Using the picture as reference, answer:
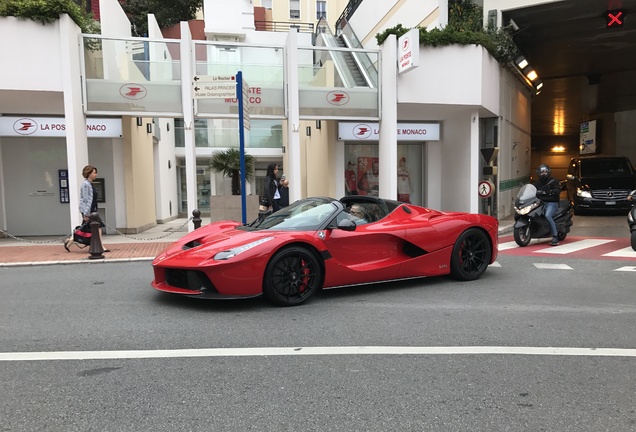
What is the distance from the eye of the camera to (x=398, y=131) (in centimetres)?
1485

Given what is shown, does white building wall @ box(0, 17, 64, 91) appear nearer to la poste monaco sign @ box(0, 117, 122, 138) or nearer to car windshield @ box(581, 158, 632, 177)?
la poste monaco sign @ box(0, 117, 122, 138)

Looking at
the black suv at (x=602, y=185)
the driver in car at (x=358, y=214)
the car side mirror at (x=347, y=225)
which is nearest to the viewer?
the car side mirror at (x=347, y=225)

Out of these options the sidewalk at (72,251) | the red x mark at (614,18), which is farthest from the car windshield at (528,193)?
the red x mark at (614,18)

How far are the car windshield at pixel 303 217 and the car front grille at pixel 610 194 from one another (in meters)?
12.4

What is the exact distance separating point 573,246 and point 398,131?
6472 millimetres

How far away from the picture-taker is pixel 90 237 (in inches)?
365

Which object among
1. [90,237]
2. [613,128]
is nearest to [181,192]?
[90,237]

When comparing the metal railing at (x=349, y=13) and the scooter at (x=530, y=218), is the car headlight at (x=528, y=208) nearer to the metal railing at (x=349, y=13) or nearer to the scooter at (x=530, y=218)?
the scooter at (x=530, y=218)

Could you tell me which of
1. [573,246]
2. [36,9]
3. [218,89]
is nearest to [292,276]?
[218,89]

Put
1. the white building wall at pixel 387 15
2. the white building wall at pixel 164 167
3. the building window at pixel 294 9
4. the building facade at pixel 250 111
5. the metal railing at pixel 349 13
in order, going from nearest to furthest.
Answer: the building facade at pixel 250 111, the white building wall at pixel 387 15, the white building wall at pixel 164 167, the metal railing at pixel 349 13, the building window at pixel 294 9

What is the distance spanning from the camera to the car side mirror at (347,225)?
18.4ft

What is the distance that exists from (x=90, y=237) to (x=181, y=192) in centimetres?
1460

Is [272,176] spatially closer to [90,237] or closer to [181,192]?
[90,237]

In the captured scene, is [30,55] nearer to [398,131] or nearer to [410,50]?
[410,50]
